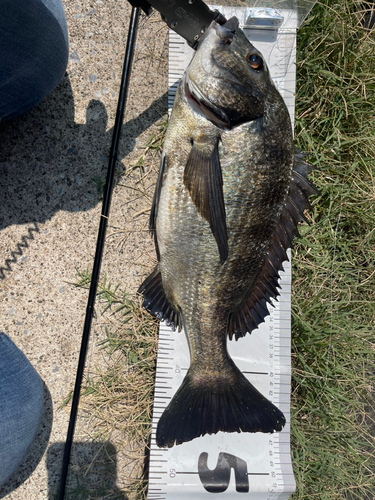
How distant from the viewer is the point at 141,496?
1.97 m

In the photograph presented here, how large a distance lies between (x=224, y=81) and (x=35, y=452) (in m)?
2.10

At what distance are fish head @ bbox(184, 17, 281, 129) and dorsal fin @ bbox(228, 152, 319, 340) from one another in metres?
0.34

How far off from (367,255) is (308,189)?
942 millimetres

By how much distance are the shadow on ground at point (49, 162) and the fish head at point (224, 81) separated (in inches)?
32.6

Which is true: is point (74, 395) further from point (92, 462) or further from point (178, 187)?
point (178, 187)

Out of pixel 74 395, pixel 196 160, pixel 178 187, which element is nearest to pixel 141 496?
pixel 74 395

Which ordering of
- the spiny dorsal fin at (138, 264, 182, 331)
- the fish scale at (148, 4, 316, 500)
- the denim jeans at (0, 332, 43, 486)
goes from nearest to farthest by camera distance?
the denim jeans at (0, 332, 43, 486) → the spiny dorsal fin at (138, 264, 182, 331) → the fish scale at (148, 4, 316, 500)

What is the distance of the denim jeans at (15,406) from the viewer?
5.16 ft

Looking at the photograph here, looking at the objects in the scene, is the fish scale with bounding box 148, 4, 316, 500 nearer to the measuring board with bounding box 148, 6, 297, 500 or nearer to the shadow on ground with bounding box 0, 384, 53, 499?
the measuring board with bounding box 148, 6, 297, 500

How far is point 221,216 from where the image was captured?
4.38 feet

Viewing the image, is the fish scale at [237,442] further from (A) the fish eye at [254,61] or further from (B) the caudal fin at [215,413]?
(A) the fish eye at [254,61]

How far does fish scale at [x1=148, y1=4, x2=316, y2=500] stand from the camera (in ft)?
6.09

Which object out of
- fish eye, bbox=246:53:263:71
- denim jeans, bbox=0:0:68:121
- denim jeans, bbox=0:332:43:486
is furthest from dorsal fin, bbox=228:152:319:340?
denim jeans, bbox=0:0:68:121

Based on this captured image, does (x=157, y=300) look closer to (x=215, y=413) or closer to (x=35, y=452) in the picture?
(x=215, y=413)
